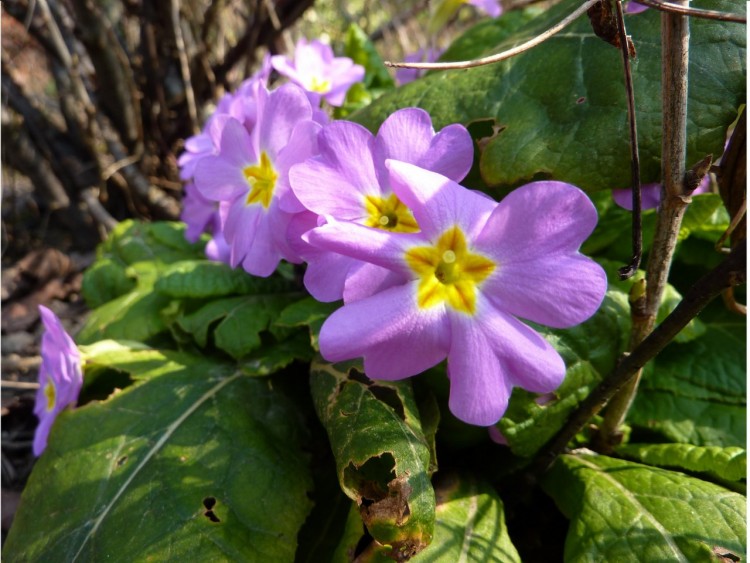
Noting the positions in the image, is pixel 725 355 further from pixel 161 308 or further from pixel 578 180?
pixel 161 308

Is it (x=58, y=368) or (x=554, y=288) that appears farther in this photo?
(x=58, y=368)

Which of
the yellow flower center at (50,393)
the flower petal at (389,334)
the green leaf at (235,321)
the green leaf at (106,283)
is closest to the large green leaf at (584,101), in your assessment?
the flower petal at (389,334)

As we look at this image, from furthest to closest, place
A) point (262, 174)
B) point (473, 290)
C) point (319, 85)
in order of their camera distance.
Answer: point (319, 85) < point (262, 174) < point (473, 290)

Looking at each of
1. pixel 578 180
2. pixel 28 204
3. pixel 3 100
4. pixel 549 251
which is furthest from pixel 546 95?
pixel 28 204

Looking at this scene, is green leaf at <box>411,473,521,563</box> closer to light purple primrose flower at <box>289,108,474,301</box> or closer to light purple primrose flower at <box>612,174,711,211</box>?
light purple primrose flower at <box>289,108,474,301</box>

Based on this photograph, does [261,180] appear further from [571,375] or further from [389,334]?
[571,375]

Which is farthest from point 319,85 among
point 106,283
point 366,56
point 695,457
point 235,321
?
point 695,457

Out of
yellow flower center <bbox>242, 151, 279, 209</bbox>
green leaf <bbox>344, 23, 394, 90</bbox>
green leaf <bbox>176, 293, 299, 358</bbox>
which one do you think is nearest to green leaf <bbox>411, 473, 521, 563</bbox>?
green leaf <bbox>176, 293, 299, 358</bbox>
